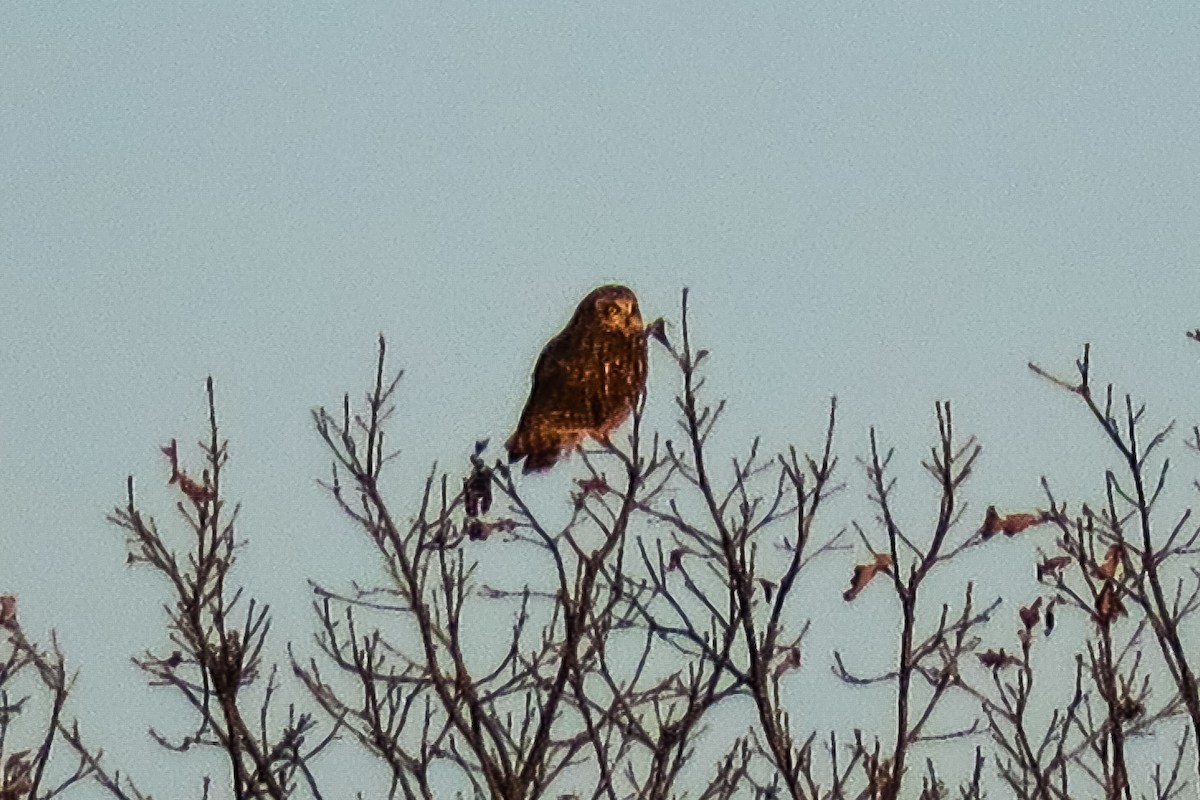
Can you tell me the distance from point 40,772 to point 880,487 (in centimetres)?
316

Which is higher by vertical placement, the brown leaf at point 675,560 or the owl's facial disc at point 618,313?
the owl's facial disc at point 618,313

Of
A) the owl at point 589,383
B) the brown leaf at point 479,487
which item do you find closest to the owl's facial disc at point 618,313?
the owl at point 589,383

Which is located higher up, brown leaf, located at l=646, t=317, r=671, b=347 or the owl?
the owl

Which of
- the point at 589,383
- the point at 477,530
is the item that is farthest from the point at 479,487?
the point at 589,383

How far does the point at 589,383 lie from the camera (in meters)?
13.5

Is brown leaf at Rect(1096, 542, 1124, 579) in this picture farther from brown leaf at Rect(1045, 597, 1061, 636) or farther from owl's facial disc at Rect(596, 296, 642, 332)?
owl's facial disc at Rect(596, 296, 642, 332)

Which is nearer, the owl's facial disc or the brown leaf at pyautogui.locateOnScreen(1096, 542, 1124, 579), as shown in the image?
the brown leaf at pyautogui.locateOnScreen(1096, 542, 1124, 579)

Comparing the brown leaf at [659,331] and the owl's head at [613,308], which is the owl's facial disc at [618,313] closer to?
the owl's head at [613,308]

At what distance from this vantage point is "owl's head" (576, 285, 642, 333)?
1349 cm

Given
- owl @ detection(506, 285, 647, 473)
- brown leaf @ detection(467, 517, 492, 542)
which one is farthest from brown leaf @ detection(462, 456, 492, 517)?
owl @ detection(506, 285, 647, 473)

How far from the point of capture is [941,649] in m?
9.73

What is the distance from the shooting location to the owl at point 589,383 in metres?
13.4

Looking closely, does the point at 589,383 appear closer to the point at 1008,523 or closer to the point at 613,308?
the point at 613,308

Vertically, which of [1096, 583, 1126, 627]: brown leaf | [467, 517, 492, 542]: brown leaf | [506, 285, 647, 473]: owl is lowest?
[1096, 583, 1126, 627]: brown leaf
